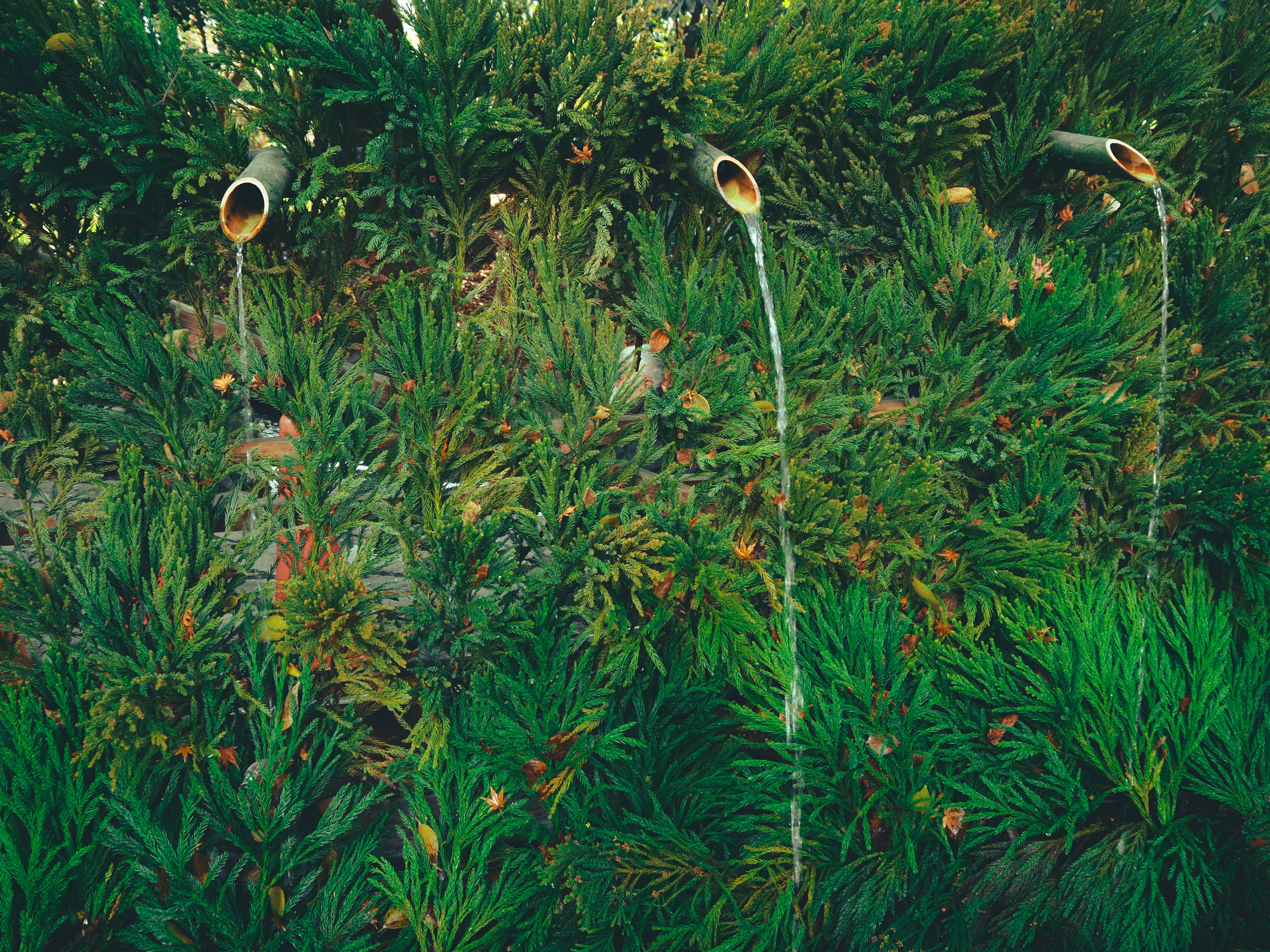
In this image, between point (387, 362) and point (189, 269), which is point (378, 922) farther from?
point (189, 269)

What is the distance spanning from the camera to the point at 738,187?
6.05 feet

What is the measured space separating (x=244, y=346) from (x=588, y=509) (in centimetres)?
101

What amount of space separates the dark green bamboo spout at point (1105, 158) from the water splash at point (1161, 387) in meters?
0.17

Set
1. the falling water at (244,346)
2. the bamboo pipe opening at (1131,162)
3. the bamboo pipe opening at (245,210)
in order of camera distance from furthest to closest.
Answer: the bamboo pipe opening at (1131,162), the falling water at (244,346), the bamboo pipe opening at (245,210)

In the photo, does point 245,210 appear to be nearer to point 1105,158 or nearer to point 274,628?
point 274,628

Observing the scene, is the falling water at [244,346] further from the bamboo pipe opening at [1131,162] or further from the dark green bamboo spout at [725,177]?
the bamboo pipe opening at [1131,162]

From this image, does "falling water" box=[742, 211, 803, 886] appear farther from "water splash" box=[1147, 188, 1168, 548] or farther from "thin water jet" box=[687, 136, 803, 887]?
"water splash" box=[1147, 188, 1168, 548]

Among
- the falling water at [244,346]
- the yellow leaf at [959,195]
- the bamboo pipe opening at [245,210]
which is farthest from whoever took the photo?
the yellow leaf at [959,195]

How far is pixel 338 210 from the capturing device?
75.1 inches

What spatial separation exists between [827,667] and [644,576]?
1.94 feet

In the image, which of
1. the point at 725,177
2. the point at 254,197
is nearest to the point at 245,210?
the point at 254,197

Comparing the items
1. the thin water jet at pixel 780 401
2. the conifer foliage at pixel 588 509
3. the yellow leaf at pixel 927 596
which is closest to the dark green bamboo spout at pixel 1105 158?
the conifer foliage at pixel 588 509

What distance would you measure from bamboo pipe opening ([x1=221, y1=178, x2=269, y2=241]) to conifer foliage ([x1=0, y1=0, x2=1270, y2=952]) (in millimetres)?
126

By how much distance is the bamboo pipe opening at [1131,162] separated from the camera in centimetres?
202
